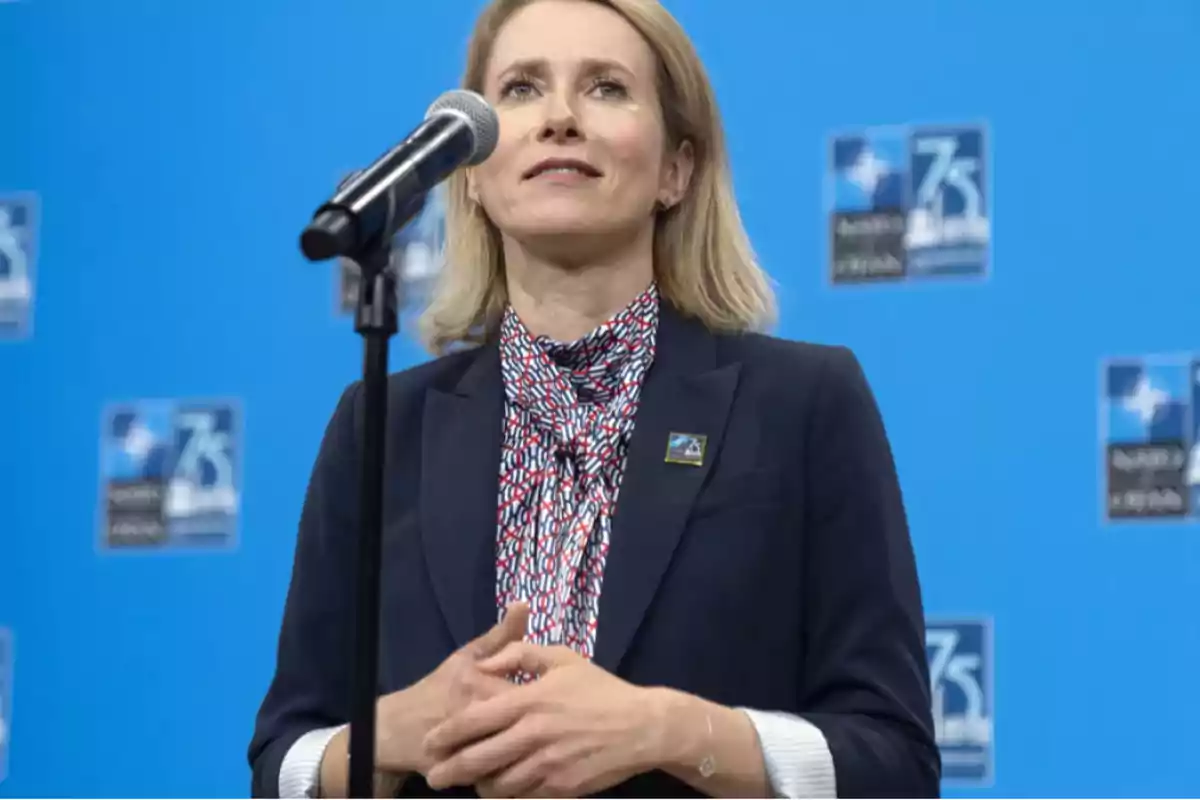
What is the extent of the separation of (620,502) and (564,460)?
10 cm

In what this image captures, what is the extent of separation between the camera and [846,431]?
1866 millimetres

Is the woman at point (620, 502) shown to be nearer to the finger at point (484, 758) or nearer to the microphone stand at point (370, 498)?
the finger at point (484, 758)

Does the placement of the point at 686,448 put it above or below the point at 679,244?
below

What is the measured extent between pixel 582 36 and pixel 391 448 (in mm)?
500

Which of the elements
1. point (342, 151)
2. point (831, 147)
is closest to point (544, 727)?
point (831, 147)

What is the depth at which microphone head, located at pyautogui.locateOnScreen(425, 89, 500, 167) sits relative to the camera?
4.70ft

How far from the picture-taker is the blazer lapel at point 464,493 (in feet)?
5.94

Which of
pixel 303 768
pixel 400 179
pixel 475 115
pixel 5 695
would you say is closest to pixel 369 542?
pixel 400 179

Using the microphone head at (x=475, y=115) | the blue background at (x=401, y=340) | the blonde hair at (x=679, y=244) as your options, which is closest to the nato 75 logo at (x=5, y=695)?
the blue background at (x=401, y=340)

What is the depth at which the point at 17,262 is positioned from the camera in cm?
338

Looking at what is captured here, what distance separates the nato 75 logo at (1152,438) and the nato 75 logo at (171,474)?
4.89 feet

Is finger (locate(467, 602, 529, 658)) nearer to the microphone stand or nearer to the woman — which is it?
the woman

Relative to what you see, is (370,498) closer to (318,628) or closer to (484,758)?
(484,758)

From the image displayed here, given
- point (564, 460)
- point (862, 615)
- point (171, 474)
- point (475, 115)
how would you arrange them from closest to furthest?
point (475, 115)
point (862, 615)
point (564, 460)
point (171, 474)
